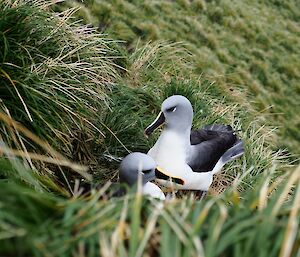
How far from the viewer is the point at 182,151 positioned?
3475mm

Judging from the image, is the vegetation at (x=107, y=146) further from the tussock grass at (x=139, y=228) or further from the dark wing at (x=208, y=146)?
the dark wing at (x=208, y=146)

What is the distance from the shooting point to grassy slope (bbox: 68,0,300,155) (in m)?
6.40

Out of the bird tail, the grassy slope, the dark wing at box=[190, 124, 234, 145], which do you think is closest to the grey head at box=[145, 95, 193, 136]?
the dark wing at box=[190, 124, 234, 145]

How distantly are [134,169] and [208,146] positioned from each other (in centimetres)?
91

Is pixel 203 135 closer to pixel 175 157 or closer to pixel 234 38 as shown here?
pixel 175 157

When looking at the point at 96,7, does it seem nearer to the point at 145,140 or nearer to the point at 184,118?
the point at 145,140

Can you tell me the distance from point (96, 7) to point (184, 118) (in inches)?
116

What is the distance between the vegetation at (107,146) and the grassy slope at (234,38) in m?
0.04

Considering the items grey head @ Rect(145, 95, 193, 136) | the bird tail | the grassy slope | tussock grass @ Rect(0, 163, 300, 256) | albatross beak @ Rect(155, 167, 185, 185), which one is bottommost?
the grassy slope

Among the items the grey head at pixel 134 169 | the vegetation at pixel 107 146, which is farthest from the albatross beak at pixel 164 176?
the grey head at pixel 134 169

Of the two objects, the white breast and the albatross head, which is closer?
the albatross head

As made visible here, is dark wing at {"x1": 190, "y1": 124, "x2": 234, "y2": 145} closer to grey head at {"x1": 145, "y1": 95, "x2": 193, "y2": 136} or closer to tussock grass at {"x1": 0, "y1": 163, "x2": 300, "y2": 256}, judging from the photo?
grey head at {"x1": 145, "y1": 95, "x2": 193, "y2": 136}

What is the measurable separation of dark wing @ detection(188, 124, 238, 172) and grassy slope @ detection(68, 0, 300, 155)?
6.80 ft

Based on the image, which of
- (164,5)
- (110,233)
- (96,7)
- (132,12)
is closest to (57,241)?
(110,233)
